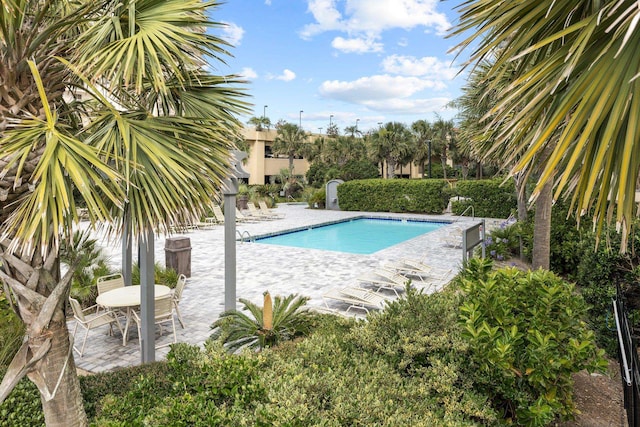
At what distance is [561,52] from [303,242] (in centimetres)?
1606

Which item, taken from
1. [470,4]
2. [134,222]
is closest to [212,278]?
[134,222]

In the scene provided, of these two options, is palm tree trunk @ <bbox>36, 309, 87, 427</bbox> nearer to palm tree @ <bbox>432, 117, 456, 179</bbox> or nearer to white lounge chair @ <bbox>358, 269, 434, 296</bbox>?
white lounge chair @ <bbox>358, 269, 434, 296</bbox>

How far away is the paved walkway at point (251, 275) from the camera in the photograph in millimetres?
6474

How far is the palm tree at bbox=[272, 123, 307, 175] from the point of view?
38875mm

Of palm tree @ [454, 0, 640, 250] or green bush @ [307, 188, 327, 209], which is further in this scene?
green bush @ [307, 188, 327, 209]

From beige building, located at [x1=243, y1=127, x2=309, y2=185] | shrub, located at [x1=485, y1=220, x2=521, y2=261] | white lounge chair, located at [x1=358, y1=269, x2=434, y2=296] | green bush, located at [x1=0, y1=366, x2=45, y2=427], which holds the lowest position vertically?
green bush, located at [x1=0, y1=366, x2=45, y2=427]

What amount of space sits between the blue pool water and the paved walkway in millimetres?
1552

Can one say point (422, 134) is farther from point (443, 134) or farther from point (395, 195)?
point (395, 195)

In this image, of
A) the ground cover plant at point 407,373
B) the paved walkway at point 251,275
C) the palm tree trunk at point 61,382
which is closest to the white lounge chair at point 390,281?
the paved walkway at point 251,275

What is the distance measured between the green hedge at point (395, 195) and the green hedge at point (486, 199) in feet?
4.44

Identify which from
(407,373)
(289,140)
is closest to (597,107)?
(407,373)

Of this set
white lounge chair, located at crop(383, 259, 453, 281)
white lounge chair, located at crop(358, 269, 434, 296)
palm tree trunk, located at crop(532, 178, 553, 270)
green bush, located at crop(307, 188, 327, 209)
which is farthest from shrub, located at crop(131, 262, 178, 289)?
green bush, located at crop(307, 188, 327, 209)

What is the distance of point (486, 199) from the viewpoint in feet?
74.2

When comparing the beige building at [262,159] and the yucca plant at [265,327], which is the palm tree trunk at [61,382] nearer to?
the yucca plant at [265,327]
